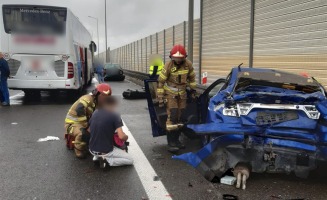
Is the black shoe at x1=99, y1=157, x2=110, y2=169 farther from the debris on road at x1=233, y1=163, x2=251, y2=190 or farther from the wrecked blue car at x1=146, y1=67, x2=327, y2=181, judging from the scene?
the debris on road at x1=233, y1=163, x2=251, y2=190

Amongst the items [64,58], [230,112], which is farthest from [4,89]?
[230,112]

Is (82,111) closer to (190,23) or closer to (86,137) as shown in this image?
(86,137)

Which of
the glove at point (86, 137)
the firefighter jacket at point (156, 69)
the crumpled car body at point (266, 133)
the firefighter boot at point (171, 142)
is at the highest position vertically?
the firefighter jacket at point (156, 69)

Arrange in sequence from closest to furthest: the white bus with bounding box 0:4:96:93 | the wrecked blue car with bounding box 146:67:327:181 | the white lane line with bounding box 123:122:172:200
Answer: the white lane line with bounding box 123:122:172:200
the wrecked blue car with bounding box 146:67:327:181
the white bus with bounding box 0:4:96:93

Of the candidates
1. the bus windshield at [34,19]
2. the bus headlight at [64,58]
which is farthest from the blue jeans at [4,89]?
the bus headlight at [64,58]

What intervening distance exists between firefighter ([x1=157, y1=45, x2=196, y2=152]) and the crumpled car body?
1.29m

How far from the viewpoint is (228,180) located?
4.54m

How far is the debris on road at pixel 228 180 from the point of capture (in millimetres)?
4520

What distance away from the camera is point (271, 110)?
15.0ft

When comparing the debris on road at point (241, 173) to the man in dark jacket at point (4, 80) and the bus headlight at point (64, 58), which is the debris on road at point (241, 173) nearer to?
the bus headlight at point (64, 58)

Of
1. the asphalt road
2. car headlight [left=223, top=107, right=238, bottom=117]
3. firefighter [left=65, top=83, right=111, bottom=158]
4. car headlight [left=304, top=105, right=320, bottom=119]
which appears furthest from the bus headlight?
car headlight [left=304, top=105, right=320, bottom=119]

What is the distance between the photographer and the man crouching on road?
17.0ft

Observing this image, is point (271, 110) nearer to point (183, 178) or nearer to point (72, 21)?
point (183, 178)

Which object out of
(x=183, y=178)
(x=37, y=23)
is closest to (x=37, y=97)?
(x=37, y=23)
